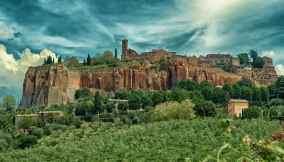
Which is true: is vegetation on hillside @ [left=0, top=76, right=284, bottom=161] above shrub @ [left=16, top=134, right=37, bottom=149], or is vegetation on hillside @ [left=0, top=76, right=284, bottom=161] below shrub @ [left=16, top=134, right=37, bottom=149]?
above

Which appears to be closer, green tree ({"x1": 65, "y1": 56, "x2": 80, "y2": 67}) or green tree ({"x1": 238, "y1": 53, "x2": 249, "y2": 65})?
green tree ({"x1": 65, "y1": 56, "x2": 80, "y2": 67})

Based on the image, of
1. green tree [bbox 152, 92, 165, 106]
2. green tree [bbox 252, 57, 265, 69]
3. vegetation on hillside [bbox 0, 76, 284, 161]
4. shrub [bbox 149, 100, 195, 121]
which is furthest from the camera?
green tree [bbox 252, 57, 265, 69]

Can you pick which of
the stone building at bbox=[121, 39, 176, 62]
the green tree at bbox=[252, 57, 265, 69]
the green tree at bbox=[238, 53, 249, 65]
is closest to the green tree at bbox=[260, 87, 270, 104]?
the stone building at bbox=[121, 39, 176, 62]

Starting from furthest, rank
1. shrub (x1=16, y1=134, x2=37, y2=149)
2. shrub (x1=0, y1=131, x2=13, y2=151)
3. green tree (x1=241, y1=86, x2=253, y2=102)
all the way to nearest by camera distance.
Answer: green tree (x1=241, y1=86, x2=253, y2=102)
shrub (x1=16, y1=134, x2=37, y2=149)
shrub (x1=0, y1=131, x2=13, y2=151)

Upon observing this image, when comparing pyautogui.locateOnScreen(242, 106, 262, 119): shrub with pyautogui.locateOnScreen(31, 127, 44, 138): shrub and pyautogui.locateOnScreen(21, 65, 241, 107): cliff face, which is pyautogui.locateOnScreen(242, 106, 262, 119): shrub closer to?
pyautogui.locateOnScreen(31, 127, 44, 138): shrub

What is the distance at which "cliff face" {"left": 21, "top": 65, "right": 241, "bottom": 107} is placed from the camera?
52594 mm

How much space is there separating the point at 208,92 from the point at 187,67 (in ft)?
43.0

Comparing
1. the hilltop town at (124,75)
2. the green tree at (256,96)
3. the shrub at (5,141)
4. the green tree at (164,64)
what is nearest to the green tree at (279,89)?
the green tree at (256,96)

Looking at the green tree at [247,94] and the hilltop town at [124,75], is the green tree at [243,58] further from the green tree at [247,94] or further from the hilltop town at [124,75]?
the green tree at [247,94]

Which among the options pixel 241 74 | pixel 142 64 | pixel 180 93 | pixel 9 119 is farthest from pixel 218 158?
pixel 241 74

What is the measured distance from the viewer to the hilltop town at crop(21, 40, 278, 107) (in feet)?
174

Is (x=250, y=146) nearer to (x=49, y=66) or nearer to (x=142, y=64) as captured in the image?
(x=49, y=66)

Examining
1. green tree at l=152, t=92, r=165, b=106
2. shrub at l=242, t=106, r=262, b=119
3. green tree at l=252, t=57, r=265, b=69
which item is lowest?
shrub at l=242, t=106, r=262, b=119

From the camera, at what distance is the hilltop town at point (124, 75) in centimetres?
5306
